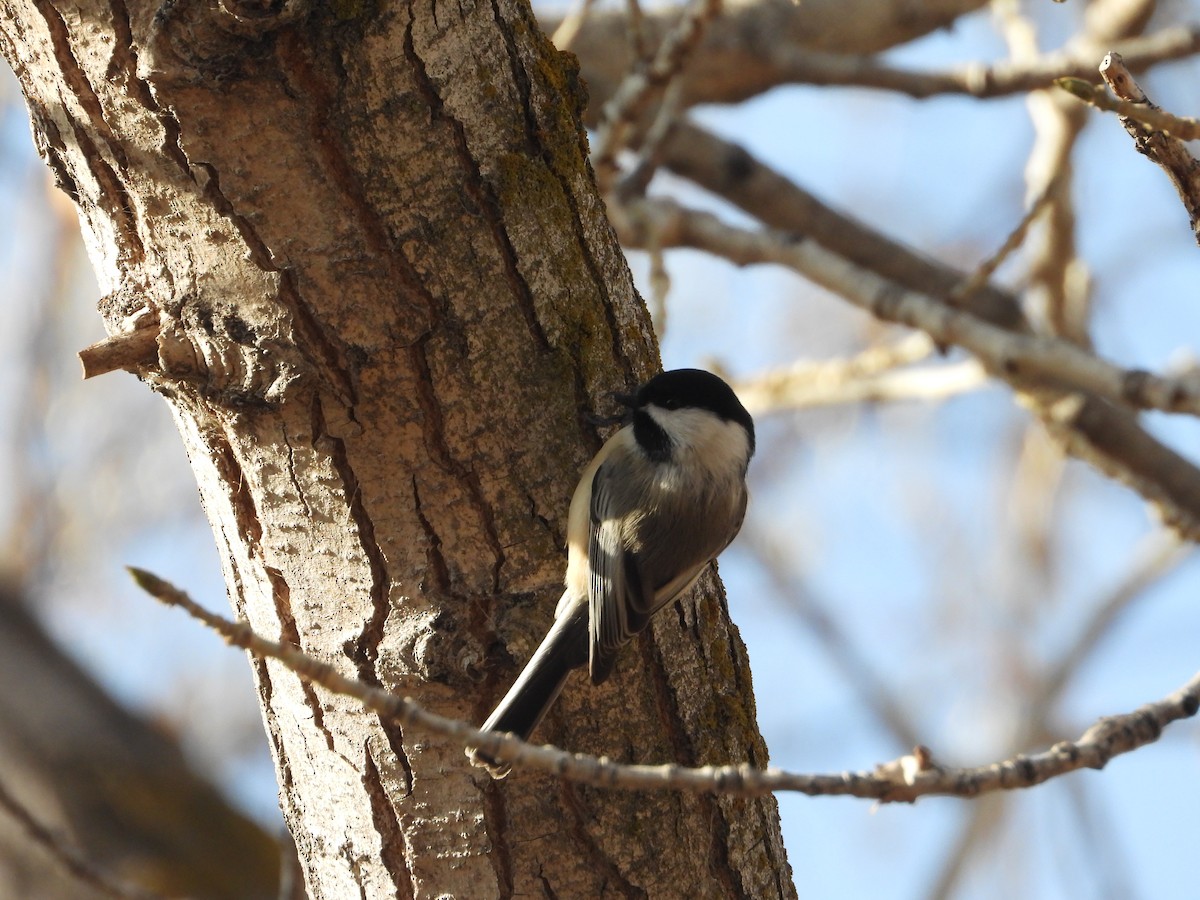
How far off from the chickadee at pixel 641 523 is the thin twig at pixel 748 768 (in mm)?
353

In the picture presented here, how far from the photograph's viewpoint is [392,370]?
1.55 m

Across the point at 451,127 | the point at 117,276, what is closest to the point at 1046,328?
the point at 451,127

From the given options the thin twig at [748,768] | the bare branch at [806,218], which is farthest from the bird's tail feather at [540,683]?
the bare branch at [806,218]

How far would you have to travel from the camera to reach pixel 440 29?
4.88ft

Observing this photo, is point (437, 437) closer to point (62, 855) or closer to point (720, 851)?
point (720, 851)

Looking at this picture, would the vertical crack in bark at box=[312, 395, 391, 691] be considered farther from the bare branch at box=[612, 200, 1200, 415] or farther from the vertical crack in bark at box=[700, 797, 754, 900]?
the bare branch at box=[612, 200, 1200, 415]

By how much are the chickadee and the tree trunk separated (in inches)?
1.7

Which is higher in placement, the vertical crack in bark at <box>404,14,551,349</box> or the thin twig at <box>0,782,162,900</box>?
the vertical crack in bark at <box>404,14,551,349</box>

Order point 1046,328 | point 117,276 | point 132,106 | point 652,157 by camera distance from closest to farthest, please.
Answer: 1. point 132,106
2. point 117,276
3. point 652,157
4. point 1046,328

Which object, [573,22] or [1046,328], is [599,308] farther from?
[1046,328]

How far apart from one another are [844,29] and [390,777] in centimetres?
302

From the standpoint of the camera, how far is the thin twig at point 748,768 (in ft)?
3.73

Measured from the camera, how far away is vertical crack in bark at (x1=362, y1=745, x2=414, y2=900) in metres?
1.61

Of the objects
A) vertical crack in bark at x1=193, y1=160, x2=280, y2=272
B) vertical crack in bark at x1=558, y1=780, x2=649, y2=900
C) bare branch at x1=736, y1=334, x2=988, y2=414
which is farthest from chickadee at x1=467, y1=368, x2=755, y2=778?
bare branch at x1=736, y1=334, x2=988, y2=414
